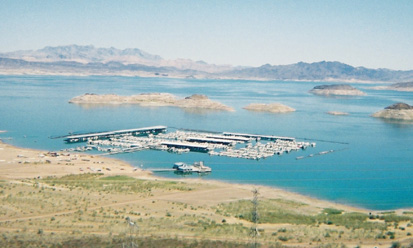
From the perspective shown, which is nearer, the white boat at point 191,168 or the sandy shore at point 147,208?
the sandy shore at point 147,208

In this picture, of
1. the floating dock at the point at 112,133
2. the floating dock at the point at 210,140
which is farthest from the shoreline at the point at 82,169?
the floating dock at the point at 210,140

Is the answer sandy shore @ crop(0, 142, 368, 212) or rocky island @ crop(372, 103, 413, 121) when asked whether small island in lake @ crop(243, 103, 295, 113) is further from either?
Answer: sandy shore @ crop(0, 142, 368, 212)

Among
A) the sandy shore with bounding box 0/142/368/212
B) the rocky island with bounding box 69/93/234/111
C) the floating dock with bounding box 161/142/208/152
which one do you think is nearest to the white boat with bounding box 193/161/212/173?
the sandy shore with bounding box 0/142/368/212

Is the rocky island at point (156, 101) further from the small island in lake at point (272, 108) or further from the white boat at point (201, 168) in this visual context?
the white boat at point (201, 168)

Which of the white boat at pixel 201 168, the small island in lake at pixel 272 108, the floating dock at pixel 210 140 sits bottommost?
the white boat at pixel 201 168

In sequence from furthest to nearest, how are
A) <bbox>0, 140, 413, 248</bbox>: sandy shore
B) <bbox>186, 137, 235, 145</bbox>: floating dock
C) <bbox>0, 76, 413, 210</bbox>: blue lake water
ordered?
<bbox>186, 137, 235, 145</bbox>: floating dock < <bbox>0, 76, 413, 210</bbox>: blue lake water < <bbox>0, 140, 413, 248</bbox>: sandy shore

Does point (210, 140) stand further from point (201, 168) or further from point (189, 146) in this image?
point (201, 168)

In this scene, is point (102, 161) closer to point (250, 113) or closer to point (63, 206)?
point (63, 206)
